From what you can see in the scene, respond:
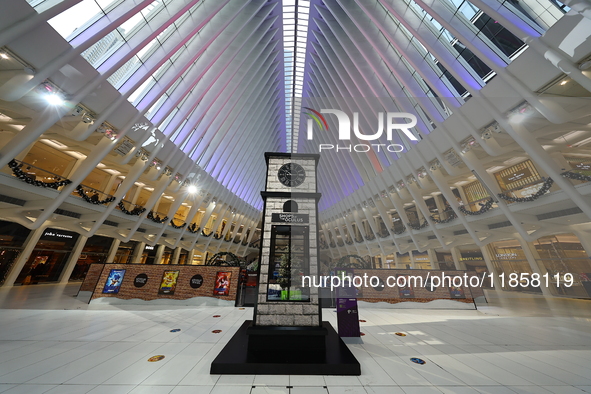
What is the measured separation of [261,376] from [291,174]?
4580mm

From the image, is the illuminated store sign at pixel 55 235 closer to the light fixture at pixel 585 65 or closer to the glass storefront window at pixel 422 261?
the light fixture at pixel 585 65

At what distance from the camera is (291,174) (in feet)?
20.7

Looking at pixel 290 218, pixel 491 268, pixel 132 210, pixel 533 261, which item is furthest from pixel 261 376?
pixel 491 268

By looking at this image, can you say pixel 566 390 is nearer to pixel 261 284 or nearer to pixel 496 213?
pixel 261 284

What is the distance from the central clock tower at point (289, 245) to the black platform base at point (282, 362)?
19.4 inches

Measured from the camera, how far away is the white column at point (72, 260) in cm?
1762

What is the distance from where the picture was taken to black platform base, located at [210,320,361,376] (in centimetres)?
412

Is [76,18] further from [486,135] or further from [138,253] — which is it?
[138,253]

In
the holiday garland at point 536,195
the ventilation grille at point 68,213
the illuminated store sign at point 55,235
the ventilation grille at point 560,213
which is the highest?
the holiday garland at point 536,195

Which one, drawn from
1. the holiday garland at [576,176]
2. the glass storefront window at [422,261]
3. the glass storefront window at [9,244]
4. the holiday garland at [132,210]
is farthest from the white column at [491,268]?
the glass storefront window at [9,244]

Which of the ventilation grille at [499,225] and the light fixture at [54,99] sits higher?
the light fixture at [54,99]

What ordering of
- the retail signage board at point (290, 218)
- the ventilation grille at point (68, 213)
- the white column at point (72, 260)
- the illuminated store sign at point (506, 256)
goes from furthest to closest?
the illuminated store sign at point (506, 256)
the white column at point (72, 260)
the ventilation grille at point (68, 213)
the retail signage board at point (290, 218)

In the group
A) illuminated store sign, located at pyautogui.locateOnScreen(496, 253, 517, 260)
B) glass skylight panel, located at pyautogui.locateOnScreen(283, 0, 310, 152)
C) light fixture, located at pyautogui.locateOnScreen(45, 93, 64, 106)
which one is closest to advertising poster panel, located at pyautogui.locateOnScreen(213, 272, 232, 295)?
light fixture, located at pyautogui.locateOnScreen(45, 93, 64, 106)

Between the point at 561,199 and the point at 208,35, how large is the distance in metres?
21.6
